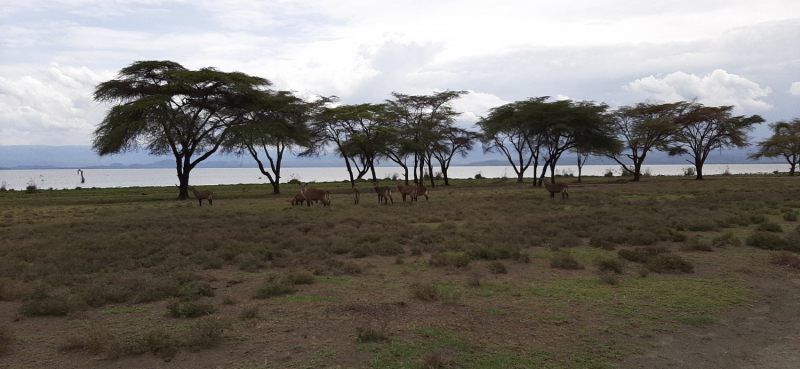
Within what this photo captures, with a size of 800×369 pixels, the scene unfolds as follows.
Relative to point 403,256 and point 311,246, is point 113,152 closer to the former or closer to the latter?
point 311,246

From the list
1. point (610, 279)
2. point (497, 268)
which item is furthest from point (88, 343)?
point (610, 279)

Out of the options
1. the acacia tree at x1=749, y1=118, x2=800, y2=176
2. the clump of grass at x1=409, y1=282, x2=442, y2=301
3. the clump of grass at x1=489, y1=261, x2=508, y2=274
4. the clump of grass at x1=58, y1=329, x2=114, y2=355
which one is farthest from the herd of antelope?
the acacia tree at x1=749, y1=118, x2=800, y2=176

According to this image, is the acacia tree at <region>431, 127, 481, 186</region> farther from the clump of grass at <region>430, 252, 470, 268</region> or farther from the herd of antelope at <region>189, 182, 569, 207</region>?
the clump of grass at <region>430, 252, 470, 268</region>

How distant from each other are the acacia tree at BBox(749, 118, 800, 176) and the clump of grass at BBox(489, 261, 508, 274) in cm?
5838

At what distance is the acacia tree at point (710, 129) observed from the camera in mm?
47875

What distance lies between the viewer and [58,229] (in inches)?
624

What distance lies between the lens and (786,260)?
975cm

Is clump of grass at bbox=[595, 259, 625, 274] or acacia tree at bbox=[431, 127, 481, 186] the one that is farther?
acacia tree at bbox=[431, 127, 481, 186]

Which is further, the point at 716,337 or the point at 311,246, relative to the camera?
the point at 311,246

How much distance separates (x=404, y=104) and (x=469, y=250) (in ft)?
116

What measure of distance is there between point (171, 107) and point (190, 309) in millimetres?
27364

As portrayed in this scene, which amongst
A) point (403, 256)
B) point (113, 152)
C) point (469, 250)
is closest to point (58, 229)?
point (403, 256)

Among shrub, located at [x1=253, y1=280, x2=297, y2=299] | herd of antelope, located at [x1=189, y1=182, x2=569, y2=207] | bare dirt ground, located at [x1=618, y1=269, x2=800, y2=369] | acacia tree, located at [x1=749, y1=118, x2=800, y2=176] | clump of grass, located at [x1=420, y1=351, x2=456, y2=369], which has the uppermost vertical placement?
acacia tree, located at [x1=749, y1=118, x2=800, y2=176]

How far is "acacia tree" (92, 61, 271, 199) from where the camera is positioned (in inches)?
1151
